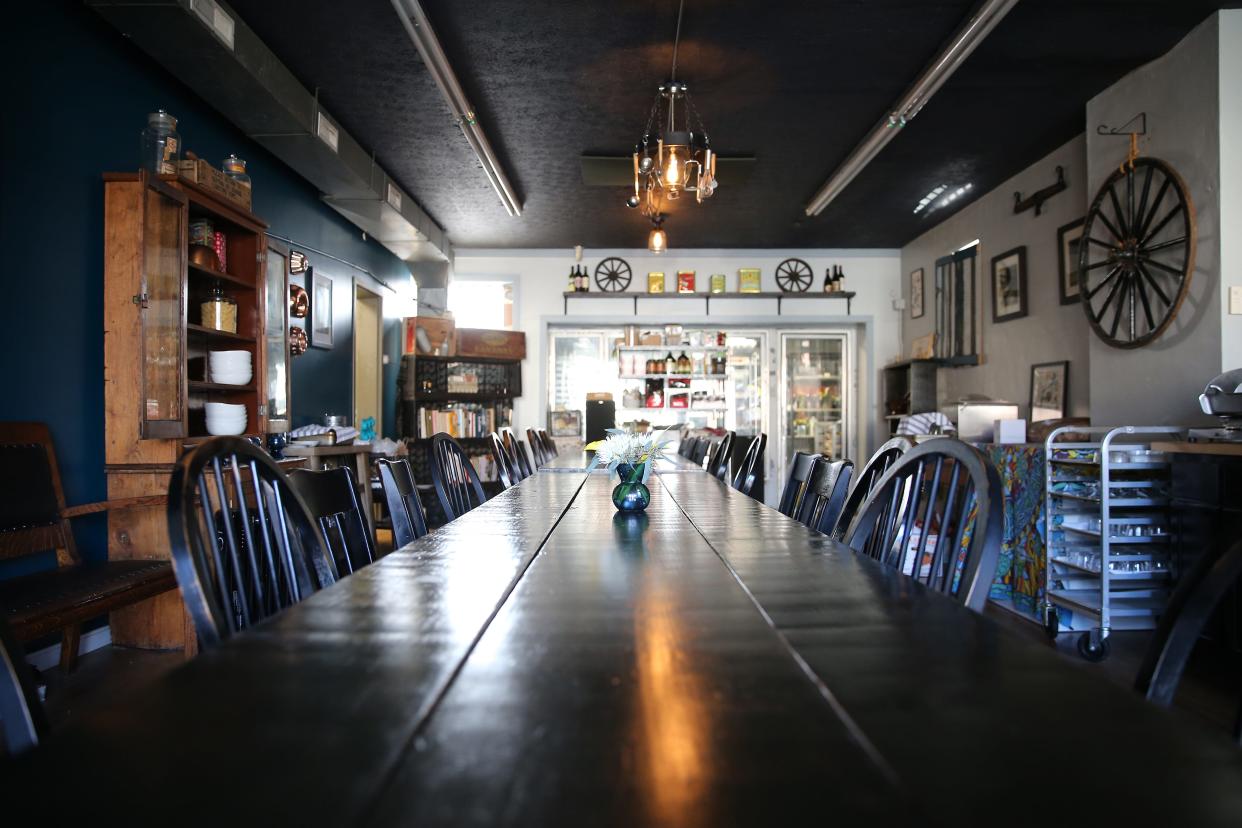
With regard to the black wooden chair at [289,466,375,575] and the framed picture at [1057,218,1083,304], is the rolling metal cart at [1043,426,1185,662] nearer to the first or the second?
the framed picture at [1057,218,1083,304]

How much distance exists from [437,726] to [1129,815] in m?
0.52

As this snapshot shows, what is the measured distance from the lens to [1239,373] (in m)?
3.09

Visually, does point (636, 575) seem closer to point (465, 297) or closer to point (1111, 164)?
point (1111, 164)

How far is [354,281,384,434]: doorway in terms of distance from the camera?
7.20 metres

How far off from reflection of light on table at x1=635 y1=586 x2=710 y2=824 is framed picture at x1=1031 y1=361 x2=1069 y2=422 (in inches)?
216

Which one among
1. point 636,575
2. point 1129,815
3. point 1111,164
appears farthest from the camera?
point 1111,164

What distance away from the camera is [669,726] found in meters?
0.62

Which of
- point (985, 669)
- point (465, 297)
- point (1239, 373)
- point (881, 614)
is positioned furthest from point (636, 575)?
point (465, 297)

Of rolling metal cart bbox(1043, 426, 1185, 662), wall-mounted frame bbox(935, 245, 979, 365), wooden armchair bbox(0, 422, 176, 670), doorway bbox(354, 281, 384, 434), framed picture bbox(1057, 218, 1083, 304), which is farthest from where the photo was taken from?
doorway bbox(354, 281, 384, 434)

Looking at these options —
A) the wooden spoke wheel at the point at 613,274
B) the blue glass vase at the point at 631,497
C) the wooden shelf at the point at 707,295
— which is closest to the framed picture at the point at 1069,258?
the wooden shelf at the point at 707,295

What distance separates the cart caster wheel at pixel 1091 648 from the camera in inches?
120

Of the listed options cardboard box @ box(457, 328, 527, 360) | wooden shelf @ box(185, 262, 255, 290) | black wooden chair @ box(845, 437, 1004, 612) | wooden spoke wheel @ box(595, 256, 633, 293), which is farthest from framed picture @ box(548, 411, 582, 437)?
black wooden chair @ box(845, 437, 1004, 612)

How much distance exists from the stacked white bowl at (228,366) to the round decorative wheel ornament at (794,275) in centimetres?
632

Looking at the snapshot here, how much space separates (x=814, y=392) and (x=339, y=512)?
803 cm
